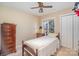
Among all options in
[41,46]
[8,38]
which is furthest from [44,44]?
[8,38]

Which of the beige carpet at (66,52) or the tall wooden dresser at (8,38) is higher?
the tall wooden dresser at (8,38)

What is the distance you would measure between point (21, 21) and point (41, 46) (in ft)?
1.46

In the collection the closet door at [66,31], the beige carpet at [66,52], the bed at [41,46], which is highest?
the closet door at [66,31]

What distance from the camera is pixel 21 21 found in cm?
148

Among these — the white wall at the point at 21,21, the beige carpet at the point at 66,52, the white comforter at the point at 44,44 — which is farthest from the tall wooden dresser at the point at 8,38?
the beige carpet at the point at 66,52

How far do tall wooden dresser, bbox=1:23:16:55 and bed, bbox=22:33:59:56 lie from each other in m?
0.15

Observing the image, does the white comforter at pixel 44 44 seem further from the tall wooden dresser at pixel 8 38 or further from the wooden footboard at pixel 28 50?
the tall wooden dresser at pixel 8 38

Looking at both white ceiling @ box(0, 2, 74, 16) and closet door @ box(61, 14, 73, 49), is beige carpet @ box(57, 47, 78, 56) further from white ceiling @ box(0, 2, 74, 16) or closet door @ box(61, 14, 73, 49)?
white ceiling @ box(0, 2, 74, 16)

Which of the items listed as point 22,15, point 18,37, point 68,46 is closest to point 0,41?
point 18,37

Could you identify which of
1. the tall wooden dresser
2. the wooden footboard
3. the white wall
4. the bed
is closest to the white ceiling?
the white wall

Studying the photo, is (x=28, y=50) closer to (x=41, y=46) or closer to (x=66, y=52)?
(x=41, y=46)

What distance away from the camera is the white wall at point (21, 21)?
1389mm

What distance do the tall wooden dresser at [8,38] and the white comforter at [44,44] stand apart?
0.62 ft

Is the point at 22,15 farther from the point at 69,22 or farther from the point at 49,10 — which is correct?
the point at 69,22
